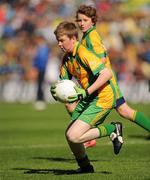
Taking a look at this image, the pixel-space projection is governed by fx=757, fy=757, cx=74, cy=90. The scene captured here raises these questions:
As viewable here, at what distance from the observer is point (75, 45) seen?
913 centimetres

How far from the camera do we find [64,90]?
29.1ft

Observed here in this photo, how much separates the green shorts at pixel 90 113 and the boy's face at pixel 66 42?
0.71 m

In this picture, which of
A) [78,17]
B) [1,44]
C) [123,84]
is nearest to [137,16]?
[123,84]

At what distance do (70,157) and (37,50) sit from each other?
1596cm

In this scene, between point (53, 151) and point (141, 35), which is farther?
point (141, 35)

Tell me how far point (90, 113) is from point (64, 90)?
46cm

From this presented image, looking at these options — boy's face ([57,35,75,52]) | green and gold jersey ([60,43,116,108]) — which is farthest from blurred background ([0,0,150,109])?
boy's face ([57,35,75,52])

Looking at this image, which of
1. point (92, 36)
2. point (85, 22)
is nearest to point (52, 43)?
point (85, 22)

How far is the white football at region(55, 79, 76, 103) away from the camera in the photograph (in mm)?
8820

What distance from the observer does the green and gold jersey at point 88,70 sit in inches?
353

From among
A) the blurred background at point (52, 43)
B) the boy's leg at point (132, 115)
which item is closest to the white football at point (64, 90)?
the boy's leg at point (132, 115)

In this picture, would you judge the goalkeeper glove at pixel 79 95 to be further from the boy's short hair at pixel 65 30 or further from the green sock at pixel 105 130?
the boy's short hair at pixel 65 30

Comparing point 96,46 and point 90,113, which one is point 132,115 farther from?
point 90,113

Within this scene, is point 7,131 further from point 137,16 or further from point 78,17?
point 137,16
